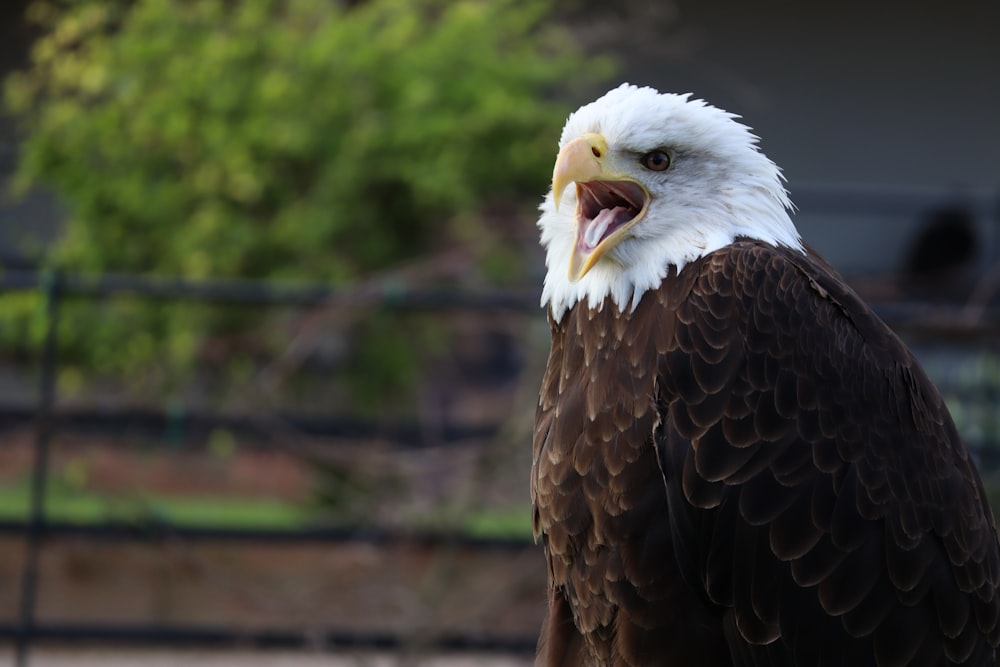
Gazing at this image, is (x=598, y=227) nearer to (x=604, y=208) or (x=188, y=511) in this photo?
(x=604, y=208)

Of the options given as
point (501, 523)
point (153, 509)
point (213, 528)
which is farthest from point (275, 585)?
point (501, 523)

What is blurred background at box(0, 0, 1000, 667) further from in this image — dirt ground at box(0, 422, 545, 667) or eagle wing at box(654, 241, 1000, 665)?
eagle wing at box(654, 241, 1000, 665)

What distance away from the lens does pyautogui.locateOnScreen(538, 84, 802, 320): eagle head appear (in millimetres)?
2846

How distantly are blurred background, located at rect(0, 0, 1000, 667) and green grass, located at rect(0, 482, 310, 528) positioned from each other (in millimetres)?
28

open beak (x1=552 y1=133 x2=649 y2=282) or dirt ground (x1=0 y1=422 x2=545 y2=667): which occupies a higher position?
open beak (x1=552 y1=133 x2=649 y2=282)

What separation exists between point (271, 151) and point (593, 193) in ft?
15.9

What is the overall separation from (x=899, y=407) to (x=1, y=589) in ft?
19.0

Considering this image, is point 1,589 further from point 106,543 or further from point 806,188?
point 806,188

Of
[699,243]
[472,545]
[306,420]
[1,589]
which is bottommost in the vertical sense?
[1,589]

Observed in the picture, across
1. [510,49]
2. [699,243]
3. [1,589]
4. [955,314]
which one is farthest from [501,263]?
[699,243]

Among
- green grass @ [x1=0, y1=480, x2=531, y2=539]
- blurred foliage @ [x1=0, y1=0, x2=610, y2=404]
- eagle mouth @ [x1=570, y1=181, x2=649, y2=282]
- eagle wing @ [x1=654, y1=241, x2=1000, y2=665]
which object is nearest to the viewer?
eagle wing @ [x1=654, y1=241, x2=1000, y2=665]

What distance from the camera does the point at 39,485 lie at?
229 inches

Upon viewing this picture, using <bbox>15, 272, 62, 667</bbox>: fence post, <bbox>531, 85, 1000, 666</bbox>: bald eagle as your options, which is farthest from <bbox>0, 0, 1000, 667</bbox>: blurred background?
<bbox>531, 85, 1000, 666</bbox>: bald eagle

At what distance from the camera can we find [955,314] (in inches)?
256
